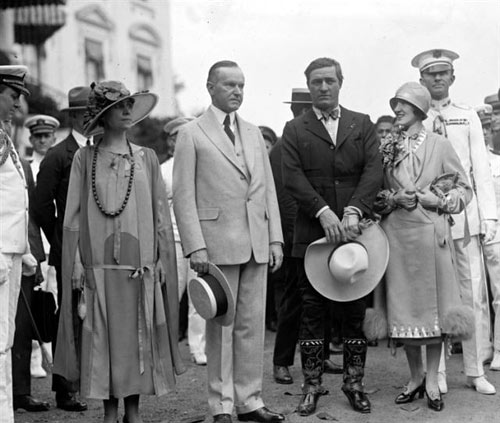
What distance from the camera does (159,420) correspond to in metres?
5.74

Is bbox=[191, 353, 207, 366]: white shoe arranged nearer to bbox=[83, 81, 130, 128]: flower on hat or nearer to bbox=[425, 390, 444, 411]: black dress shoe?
bbox=[425, 390, 444, 411]: black dress shoe

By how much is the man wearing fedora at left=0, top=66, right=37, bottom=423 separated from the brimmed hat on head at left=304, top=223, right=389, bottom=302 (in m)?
1.93

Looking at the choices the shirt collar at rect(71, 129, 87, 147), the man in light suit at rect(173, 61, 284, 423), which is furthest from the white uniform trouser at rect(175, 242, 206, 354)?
the man in light suit at rect(173, 61, 284, 423)

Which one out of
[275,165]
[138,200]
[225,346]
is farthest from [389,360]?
[138,200]

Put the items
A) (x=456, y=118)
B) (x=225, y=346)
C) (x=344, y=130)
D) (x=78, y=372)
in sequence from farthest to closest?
(x=456, y=118)
(x=344, y=130)
(x=225, y=346)
(x=78, y=372)

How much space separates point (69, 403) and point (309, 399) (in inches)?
71.5

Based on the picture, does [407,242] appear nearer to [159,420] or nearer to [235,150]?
[235,150]

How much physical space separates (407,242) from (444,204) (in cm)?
37

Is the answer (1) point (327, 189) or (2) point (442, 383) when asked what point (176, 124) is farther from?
(2) point (442, 383)

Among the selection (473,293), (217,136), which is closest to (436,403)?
(473,293)

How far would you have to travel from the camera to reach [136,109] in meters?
5.59

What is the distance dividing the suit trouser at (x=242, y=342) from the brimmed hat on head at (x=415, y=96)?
1.58m

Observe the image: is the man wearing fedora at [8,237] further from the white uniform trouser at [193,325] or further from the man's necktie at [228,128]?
the white uniform trouser at [193,325]

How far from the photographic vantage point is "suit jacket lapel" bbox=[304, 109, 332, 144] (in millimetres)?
5910
